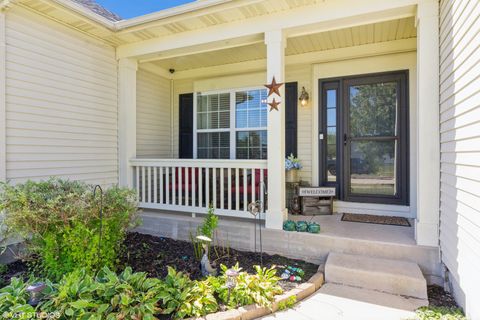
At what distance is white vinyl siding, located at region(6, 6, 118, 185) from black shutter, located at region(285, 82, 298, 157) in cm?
287

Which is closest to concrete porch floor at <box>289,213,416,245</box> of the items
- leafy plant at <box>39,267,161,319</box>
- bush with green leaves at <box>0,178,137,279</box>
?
leafy plant at <box>39,267,161,319</box>

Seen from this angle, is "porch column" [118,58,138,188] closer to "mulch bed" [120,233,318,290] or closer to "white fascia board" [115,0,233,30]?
"white fascia board" [115,0,233,30]

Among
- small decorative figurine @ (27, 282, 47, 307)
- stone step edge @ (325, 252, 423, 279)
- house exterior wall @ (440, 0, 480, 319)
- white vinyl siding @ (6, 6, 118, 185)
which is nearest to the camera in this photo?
house exterior wall @ (440, 0, 480, 319)

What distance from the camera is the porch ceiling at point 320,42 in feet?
12.7

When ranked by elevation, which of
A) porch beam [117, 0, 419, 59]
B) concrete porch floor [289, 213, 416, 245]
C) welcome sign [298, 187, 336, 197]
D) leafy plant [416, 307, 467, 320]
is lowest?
leafy plant [416, 307, 467, 320]

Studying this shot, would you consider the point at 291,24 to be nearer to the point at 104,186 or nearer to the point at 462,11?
the point at 462,11

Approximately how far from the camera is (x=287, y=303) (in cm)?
250

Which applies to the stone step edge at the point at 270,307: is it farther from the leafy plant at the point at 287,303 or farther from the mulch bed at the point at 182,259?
the mulch bed at the point at 182,259

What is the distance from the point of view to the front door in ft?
14.0

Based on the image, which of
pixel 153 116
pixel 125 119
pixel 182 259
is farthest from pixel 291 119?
pixel 182 259

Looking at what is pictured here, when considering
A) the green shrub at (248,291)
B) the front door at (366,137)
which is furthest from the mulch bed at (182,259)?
the front door at (366,137)

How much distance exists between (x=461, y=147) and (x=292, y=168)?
8.06 feet

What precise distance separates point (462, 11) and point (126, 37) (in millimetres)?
4065

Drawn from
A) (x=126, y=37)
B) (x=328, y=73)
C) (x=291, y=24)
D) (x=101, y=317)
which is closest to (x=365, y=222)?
(x=328, y=73)
